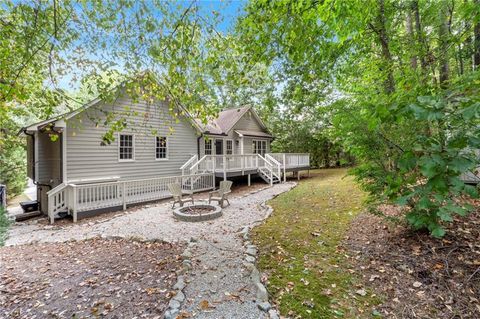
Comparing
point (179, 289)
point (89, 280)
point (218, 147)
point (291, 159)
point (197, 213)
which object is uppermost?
point (218, 147)

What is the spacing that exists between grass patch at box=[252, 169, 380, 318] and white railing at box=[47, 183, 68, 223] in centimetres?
721

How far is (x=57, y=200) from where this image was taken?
8469 mm

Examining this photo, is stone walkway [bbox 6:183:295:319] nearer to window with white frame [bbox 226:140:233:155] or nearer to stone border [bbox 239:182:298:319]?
stone border [bbox 239:182:298:319]

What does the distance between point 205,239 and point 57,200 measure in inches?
254

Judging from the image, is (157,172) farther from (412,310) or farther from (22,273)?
(412,310)


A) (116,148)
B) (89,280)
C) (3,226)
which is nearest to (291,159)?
(116,148)

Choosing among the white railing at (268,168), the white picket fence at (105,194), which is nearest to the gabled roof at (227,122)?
the white railing at (268,168)

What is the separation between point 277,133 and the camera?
22.8m

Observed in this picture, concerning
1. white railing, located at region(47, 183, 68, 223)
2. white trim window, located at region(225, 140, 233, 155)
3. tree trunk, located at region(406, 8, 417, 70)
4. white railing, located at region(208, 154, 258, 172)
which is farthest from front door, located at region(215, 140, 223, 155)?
tree trunk, located at region(406, 8, 417, 70)

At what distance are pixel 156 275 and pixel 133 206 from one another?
6.47 meters

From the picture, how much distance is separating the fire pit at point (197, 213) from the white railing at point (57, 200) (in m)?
4.34

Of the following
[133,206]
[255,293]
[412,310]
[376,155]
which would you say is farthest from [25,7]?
[133,206]

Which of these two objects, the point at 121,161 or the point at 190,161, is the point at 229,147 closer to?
the point at 190,161

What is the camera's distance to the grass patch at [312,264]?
3.00 meters
